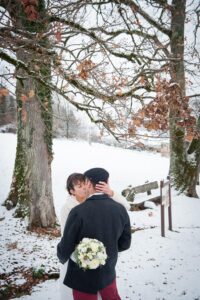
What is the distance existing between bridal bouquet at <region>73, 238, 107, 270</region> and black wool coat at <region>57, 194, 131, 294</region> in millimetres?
95

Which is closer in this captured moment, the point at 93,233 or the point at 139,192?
the point at 93,233

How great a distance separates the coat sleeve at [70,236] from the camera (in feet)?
10.0

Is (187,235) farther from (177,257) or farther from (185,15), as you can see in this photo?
(185,15)

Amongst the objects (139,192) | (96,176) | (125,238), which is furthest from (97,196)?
(139,192)

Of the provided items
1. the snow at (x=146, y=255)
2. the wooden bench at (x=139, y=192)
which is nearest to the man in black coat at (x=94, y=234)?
the snow at (x=146, y=255)

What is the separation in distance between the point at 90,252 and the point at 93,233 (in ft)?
0.79

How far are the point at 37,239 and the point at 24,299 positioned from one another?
3.34 meters

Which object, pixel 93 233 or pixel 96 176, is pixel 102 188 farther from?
pixel 93 233

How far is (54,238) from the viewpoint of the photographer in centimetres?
813

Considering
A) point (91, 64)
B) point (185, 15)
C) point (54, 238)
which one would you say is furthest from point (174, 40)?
point (54, 238)

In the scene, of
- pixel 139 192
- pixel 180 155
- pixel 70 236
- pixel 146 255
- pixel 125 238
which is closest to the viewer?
pixel 70 236

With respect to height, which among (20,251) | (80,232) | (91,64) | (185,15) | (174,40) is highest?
(185,15)

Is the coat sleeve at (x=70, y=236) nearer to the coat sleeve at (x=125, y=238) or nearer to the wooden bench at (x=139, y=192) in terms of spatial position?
the coat sleeve at (x=125, y=238)

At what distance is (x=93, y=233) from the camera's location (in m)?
3.10
